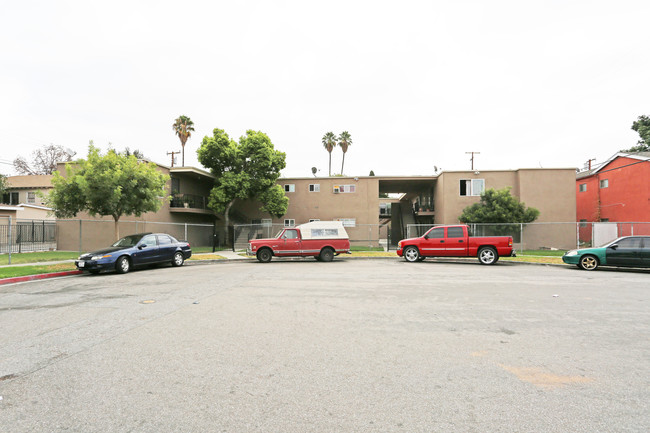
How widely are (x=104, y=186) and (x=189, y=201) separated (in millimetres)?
13277

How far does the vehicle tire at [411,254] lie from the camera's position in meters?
18.5

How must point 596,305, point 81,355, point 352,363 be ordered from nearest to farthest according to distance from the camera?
point 352,363
point 81,355
point 596,305

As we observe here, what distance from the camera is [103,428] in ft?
8.96

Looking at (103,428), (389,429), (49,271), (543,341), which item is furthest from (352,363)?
(49,271)

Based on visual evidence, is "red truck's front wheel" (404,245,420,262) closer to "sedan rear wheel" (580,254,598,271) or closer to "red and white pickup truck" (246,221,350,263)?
"red and white pickup truck" (246,221,350,263)

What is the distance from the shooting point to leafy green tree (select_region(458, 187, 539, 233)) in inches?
981

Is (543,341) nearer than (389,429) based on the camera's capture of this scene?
No

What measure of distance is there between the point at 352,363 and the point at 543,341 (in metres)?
2.82

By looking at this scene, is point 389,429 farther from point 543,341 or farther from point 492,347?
point 543,341

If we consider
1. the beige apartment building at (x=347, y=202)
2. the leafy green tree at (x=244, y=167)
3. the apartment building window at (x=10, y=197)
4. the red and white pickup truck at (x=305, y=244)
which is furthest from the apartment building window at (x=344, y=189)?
the apartment building window at (x=10, y=197)

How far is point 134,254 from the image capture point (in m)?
14.0

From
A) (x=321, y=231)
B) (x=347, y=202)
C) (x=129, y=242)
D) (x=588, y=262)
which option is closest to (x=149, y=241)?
(x=129, y=242)

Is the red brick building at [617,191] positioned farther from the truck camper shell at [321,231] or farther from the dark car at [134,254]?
the dark car at [134,254]

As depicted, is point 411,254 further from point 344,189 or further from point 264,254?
point 344,189
